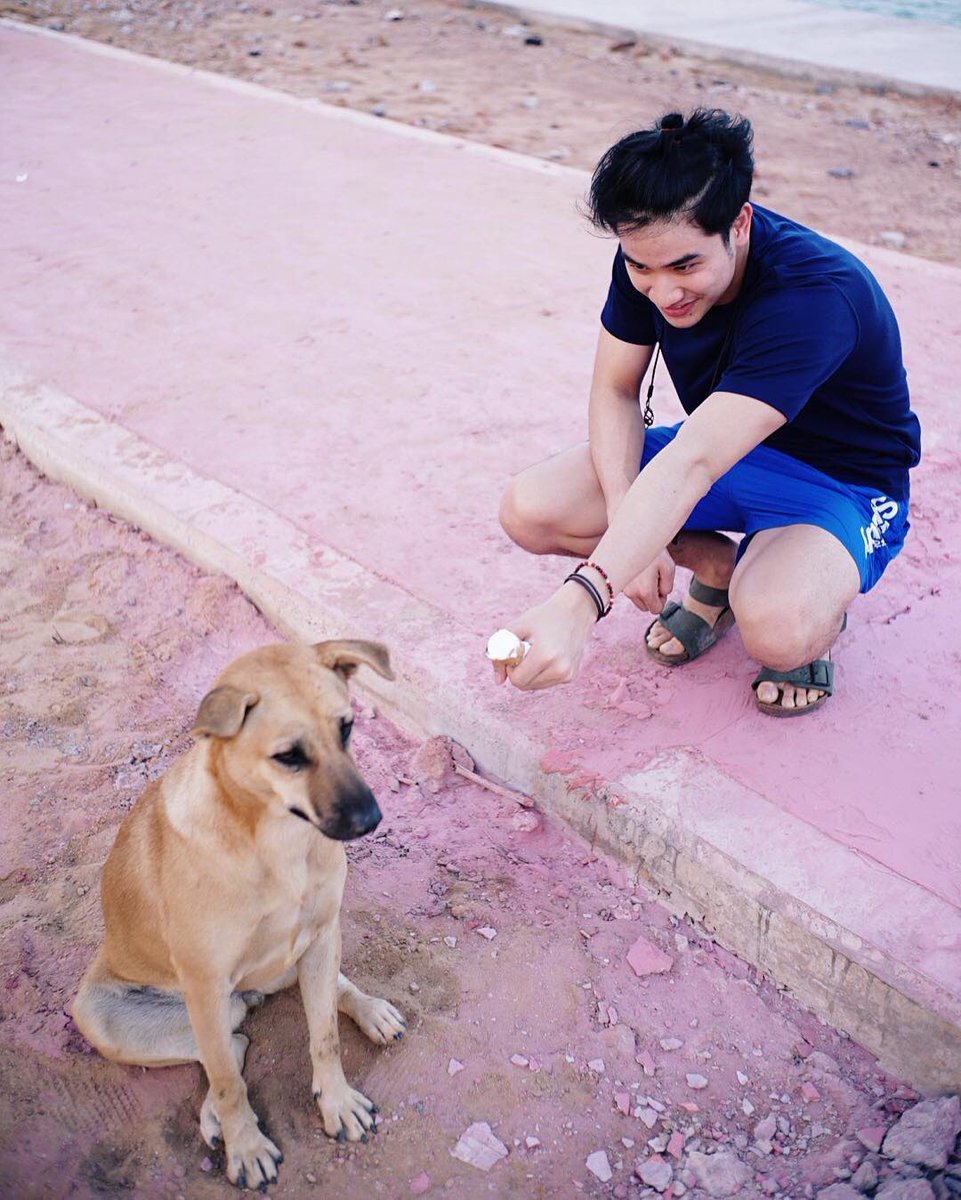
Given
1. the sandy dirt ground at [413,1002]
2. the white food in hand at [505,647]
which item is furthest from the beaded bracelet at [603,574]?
the sandy dirt ground at [413,1002]

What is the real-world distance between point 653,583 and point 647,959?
3.51ft

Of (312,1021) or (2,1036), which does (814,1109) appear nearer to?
(312,1021)

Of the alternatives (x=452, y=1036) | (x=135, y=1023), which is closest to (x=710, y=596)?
(x=452, y=1036)

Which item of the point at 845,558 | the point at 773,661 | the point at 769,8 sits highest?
the point at 845,558

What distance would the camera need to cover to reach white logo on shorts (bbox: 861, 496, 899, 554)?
10.9 feet

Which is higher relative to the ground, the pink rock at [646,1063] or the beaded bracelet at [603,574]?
the beaded bracelet at [603,574]

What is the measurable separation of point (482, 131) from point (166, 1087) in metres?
9.00

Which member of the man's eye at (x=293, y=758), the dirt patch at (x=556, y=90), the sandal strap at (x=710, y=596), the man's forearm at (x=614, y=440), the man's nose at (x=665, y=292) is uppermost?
the man's nose at (x=665, y=292)

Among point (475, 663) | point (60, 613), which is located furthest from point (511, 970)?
point (60, 613)

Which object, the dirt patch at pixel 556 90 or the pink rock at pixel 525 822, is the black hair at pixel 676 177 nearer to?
the pink rock at pixel 525 822

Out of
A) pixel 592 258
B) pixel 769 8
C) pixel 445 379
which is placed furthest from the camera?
pixel 769 8

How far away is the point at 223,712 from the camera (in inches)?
84.5

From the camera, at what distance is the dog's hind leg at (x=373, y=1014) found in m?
2.67

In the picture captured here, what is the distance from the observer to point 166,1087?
2.62 m
